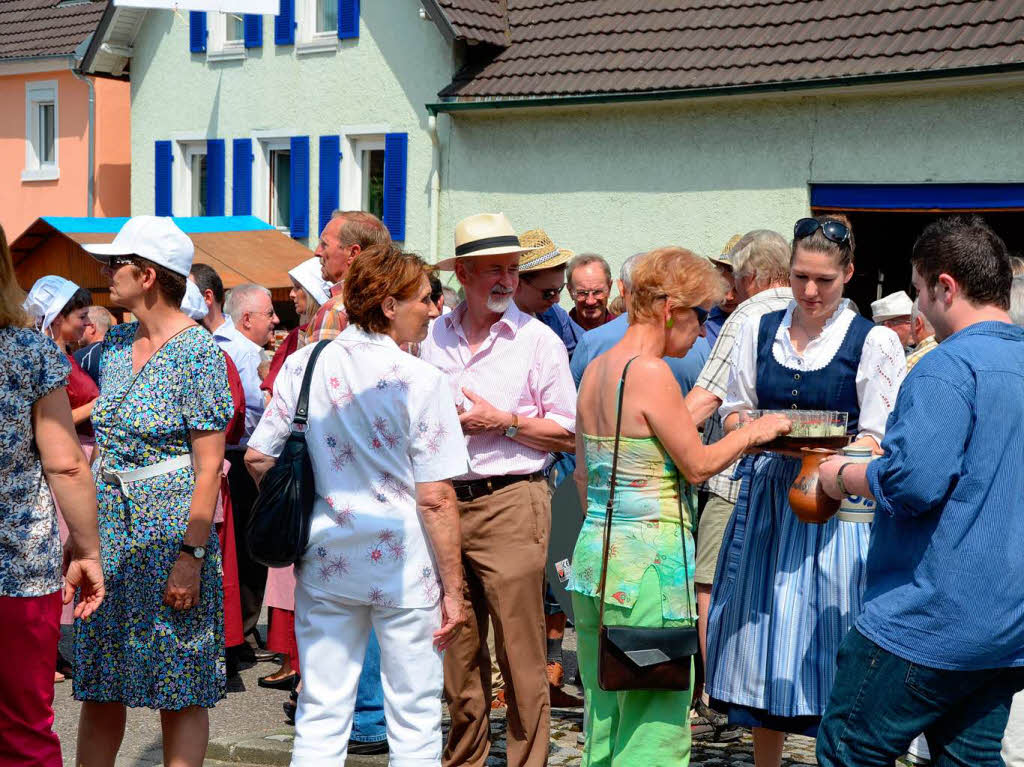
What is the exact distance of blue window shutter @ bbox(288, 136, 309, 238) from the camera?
19.0 m

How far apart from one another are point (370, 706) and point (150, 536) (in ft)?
5.62

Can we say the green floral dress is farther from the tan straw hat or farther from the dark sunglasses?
the tan straw hat

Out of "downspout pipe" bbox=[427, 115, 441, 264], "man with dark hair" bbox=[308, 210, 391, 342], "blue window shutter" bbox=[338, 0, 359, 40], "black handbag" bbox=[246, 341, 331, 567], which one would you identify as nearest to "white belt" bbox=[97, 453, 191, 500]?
"black handbag" bbox=[246, 341, 331, 567]

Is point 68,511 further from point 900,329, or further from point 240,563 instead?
point 900,329

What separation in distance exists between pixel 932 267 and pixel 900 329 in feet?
17.0

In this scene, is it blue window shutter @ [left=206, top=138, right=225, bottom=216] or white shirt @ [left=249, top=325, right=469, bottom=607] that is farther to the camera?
blue window shutter @ [left=206, top=138, right=225, bottom=216]

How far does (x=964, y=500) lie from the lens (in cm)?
357

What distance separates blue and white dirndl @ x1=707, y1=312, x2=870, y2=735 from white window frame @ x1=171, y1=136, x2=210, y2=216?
17453 millimetres

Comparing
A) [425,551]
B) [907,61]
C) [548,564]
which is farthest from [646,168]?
[425,551]

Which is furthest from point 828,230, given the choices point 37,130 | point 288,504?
point 37,130

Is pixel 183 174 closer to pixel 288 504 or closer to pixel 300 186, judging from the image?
pixel 300 186

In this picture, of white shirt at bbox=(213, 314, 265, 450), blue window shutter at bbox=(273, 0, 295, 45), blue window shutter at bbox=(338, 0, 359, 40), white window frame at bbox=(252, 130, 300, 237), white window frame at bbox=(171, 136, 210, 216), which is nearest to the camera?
white shirt at bbox=(213, 314, 265, 450)

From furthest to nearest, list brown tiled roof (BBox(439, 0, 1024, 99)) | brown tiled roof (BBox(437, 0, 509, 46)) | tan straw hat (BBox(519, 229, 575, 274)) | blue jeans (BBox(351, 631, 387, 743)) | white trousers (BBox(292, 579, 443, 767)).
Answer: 1. brown tiled roof (BBox(437, 0, 509, 46))
2. brown tiled roof (BBox(439, 0, 1024, 99))
3. tan straw hat (BBox(519, 229, 575, 274))
4. blue jeans (BBox(351, 631, 387, 743))
5. white trousers (BBox(292, 579, 443, 767))

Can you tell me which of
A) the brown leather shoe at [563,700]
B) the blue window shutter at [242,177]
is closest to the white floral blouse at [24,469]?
the brown leather shoe at [563,700]
